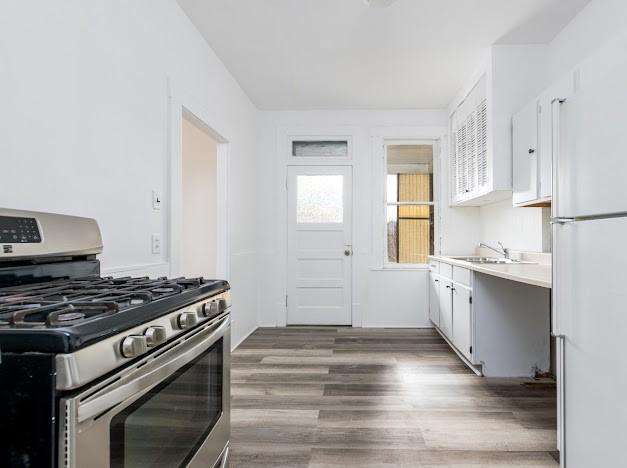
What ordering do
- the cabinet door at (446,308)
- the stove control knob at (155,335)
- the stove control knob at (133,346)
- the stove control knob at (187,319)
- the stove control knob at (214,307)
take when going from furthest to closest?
the cabinet door at (446,308), the stove control knob at (214,307), the stove control knob at (187,319), the stove control knob at (155,335), the stove control knob at (133,346)

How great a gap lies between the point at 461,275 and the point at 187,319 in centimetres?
298

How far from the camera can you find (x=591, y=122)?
165cm

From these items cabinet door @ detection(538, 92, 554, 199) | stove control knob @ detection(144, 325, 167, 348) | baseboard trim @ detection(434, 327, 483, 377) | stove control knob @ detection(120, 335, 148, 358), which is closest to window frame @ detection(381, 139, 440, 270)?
baseboard trim @ detection(434, 327, 483, 377)

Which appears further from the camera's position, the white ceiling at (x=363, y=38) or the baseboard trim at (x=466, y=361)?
the baseboard trim at (x=466, y=361)

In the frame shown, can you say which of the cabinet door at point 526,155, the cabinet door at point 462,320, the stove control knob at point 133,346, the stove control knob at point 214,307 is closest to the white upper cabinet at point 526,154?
the cabinet door at point 526,155

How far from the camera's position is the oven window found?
0.96 metres

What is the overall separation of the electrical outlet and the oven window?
1.15 meters

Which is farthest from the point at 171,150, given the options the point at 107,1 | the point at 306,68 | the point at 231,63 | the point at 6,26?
the point at 306,68

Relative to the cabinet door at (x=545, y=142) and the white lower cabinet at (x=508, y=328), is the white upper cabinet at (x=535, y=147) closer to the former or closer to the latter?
the cabinet door at (x=545, y=142)

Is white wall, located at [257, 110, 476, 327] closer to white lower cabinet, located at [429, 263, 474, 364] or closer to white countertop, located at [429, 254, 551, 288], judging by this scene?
white lower cabinet, located at [429, 263, 474, 364]

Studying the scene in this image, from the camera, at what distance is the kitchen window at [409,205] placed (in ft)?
17.7

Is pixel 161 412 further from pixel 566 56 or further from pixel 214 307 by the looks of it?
pixel 566 56

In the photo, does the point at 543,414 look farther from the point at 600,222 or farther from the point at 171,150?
the point at 171,150

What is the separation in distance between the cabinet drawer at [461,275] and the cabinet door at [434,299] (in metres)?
0.73
